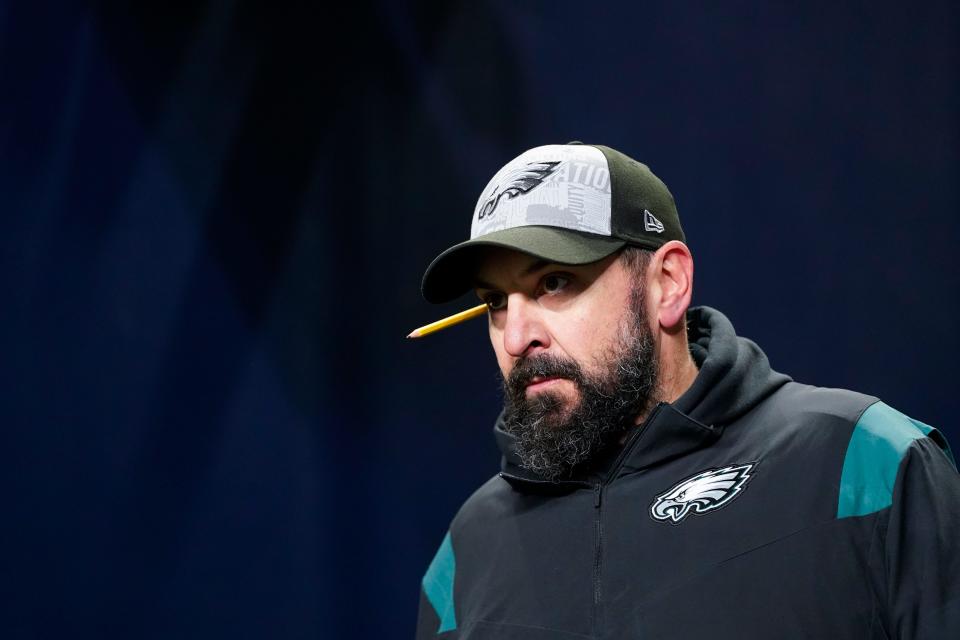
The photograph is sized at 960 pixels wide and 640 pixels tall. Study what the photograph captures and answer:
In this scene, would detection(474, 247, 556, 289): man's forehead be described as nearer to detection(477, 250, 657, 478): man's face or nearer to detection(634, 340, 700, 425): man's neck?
detection(477, 250, 657, 478): man's face

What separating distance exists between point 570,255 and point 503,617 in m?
0.44

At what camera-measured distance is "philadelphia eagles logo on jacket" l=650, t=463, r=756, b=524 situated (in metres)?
1.15

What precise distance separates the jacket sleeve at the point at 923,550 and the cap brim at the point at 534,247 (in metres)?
0.41

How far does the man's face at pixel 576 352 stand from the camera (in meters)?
1.25

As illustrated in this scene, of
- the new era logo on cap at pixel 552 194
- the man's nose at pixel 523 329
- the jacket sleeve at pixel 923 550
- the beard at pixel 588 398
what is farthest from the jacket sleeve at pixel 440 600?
the jacket sleeve at pixel 923 550

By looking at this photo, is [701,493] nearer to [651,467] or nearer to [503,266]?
[651,467]

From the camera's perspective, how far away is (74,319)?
1853 millimetres

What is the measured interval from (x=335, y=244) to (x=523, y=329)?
88 centimetres

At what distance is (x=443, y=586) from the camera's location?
145 centimetres

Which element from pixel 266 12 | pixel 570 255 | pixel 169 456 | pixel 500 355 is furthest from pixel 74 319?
pixel 570 255

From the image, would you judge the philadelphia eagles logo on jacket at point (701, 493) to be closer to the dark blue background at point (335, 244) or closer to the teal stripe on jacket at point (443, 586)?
the teal stripe on jacket at point (443, 586)

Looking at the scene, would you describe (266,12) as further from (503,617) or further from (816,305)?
(503,617)

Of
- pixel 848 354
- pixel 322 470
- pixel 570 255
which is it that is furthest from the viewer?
pixel 322 470

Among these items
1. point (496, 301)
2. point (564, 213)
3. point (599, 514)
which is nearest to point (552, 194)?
point (564, 213)
